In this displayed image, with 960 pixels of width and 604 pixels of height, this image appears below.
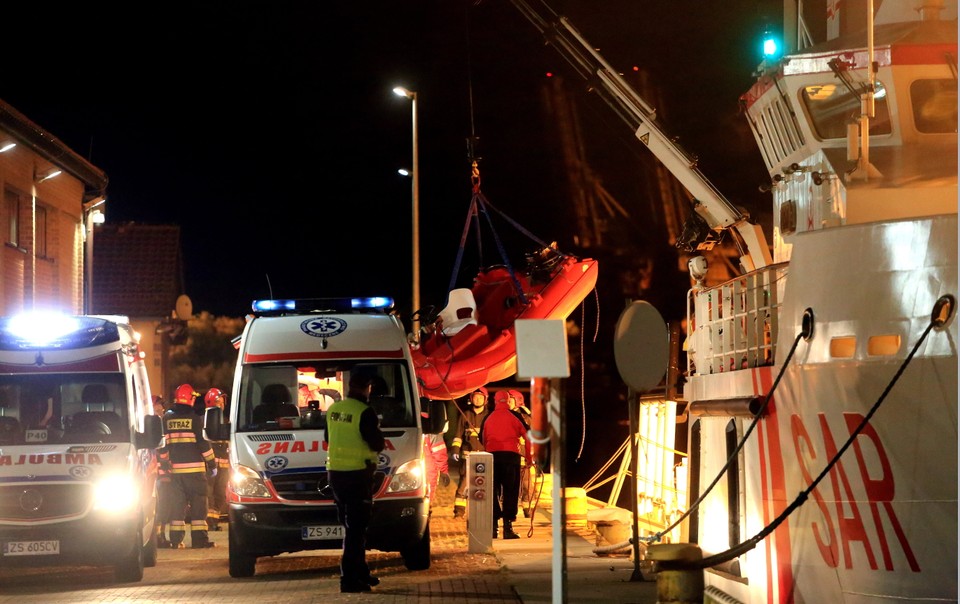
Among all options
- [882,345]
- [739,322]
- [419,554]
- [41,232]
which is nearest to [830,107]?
[739,322]

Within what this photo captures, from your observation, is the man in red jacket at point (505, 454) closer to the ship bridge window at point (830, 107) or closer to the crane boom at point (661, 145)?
the crane boom at point (661, 145)

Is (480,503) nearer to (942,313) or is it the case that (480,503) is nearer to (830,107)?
(830,107)

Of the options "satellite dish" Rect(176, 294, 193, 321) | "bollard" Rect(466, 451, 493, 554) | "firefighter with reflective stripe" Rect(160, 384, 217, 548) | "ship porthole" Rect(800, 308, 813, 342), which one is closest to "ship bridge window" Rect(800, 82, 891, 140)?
"ship porthole" Rect(800, 308, 813, 342)

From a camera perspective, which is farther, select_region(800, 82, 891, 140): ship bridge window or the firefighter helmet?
the firefighter helmet

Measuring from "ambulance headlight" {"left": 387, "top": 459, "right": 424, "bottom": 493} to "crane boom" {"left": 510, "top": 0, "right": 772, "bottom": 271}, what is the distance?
15.4ft

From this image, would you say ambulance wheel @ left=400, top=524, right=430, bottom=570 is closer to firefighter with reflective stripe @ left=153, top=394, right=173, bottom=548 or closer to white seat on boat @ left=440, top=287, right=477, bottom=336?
firefighter with reflective stripe @ left=153, top=394, right=173, bottom=548

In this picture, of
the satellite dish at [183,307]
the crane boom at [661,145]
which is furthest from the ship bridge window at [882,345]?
the satellite dish at [183,307]

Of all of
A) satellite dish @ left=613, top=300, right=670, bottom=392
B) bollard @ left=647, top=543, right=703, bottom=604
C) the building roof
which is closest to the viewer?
bollard @ left=647, top=543, right=703, bottom=604

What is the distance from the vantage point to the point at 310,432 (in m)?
14.1

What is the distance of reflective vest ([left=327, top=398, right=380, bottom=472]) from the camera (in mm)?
12672

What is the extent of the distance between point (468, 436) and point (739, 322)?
34.2ft

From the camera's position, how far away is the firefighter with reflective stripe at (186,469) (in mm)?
17359

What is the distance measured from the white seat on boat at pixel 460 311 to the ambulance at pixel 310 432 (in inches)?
207

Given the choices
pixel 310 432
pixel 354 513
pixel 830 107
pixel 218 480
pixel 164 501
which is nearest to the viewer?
pixel 830 107
